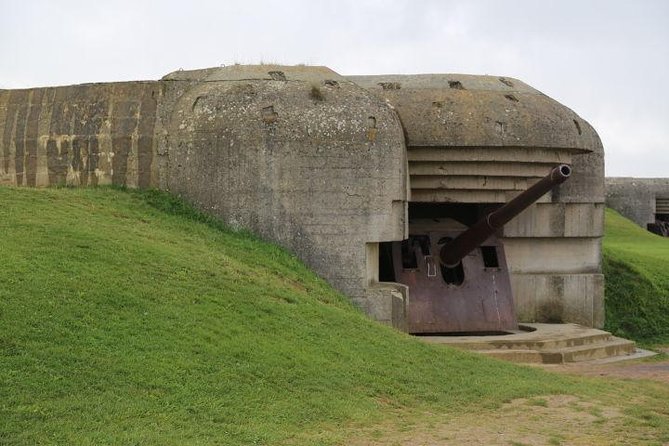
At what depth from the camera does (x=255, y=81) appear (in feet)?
52.3

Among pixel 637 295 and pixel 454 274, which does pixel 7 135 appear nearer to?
pixel 454 274

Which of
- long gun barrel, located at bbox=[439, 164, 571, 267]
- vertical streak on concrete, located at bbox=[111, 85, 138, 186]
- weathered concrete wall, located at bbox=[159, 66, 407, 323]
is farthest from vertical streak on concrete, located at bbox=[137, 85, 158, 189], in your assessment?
long gun barrel, located at bbox=[439, 164, 571, 267]

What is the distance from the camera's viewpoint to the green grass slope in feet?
66.8

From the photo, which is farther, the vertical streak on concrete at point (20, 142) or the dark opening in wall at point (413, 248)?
the dark opening in wall at point (413, 248)

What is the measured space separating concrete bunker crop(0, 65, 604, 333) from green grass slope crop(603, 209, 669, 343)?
1.43 meters

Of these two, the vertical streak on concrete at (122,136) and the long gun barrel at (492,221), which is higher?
the vertical streak on concrete at (122,136)

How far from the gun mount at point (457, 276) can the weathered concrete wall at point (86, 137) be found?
407 cm

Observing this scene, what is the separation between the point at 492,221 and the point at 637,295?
554 cm

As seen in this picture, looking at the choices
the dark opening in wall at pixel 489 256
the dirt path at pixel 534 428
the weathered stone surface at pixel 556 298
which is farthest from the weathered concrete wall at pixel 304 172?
the dirt path at pixel 534 428

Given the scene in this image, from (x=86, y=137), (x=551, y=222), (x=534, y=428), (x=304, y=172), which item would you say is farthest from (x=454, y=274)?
(x=534, y=428)

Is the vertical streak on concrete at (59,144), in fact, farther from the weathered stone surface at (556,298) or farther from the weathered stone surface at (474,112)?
the weathered stone surface at (556,298)

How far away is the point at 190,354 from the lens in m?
9.77

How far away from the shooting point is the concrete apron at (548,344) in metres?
15.5

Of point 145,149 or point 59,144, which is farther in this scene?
point 59,144
